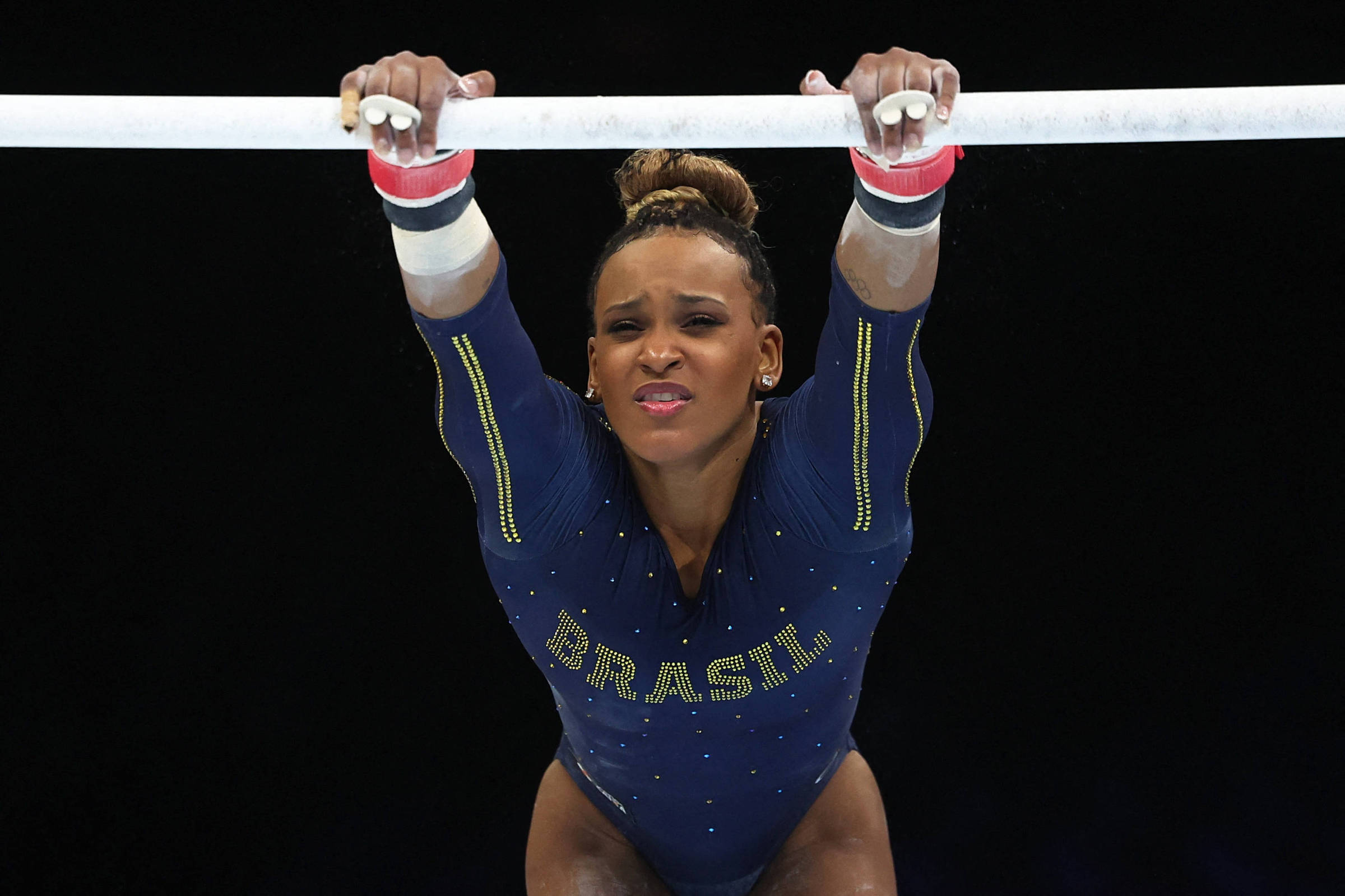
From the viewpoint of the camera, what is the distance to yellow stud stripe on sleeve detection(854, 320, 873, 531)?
4.33 ft

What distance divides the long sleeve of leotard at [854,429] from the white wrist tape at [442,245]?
0.35 metres

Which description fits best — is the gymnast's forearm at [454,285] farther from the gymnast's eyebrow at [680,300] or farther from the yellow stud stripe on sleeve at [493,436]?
the gymnast's eyebrow at [680,300]

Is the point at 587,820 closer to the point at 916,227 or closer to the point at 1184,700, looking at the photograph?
the point at 916,227

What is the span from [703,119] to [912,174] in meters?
0.23

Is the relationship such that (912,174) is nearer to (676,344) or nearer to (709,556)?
(676,344)

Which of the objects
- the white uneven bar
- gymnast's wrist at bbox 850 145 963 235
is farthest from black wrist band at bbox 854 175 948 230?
the white uneven bar

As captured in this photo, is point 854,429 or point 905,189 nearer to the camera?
point 905,189

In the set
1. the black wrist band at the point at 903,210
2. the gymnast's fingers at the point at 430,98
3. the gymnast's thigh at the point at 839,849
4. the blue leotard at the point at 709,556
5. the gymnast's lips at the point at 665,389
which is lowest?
the gymnast's thigh at the point at 839,849

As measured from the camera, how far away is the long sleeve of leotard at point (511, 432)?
4.49ft

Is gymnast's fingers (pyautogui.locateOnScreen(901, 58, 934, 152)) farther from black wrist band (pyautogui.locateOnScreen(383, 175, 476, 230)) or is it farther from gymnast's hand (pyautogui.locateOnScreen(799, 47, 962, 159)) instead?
black wrist band (pyautogui.locateOnScreen(383, 175, 476, 230))

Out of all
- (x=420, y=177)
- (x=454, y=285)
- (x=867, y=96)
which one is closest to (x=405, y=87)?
(x=420, y=177)

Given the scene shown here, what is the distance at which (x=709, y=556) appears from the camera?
1.55 meters

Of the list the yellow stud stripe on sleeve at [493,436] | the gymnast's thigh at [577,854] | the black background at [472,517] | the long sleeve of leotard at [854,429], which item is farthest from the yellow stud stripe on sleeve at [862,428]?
the black background at [472,517]

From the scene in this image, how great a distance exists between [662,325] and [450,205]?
11.0 inches
